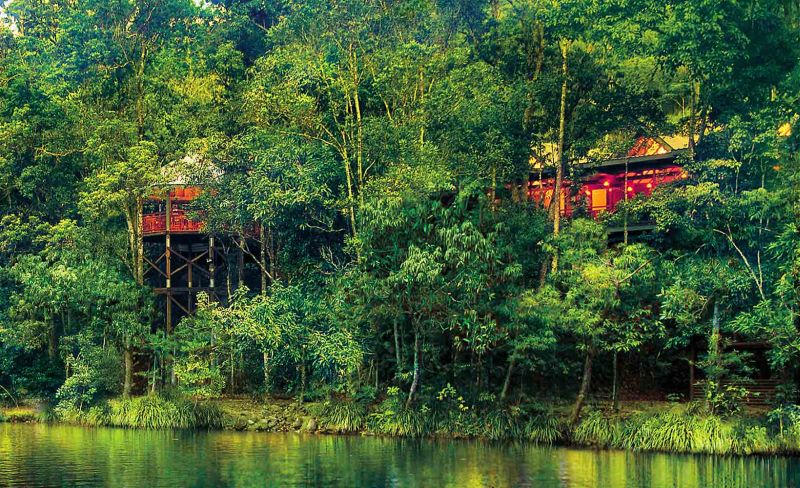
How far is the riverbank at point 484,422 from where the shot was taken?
106 feet

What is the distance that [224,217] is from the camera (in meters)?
43.6

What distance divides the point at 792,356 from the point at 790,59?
11.1m

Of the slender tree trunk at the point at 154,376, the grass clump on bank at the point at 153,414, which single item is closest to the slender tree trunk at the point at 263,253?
the slender tree trunk at the point at 154,376

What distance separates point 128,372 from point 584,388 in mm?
18272

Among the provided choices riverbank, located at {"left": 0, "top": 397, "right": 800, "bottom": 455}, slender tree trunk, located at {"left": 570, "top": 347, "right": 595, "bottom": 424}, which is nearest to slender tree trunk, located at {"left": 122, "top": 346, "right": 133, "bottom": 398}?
riverbank, located at {"left": 0, "top": 397, "right": 800, "bottom": 455}

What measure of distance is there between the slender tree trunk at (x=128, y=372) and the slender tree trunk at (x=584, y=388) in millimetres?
17612

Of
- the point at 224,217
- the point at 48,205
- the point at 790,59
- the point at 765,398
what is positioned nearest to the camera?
the point at 765,398

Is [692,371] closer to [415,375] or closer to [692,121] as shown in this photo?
[692,121]

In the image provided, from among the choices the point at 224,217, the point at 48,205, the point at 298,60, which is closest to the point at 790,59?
the point at 298,60

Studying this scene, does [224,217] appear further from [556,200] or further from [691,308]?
[691,308]

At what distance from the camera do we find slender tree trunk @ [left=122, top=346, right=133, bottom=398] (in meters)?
43.3

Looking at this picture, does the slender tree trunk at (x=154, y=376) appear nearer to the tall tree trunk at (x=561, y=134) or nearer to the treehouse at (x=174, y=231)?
the treehouse at (x=174, y=231)

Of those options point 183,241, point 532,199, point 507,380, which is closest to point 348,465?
point 507,380

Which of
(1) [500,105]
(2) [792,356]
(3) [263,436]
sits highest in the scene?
(1) [500,105]
